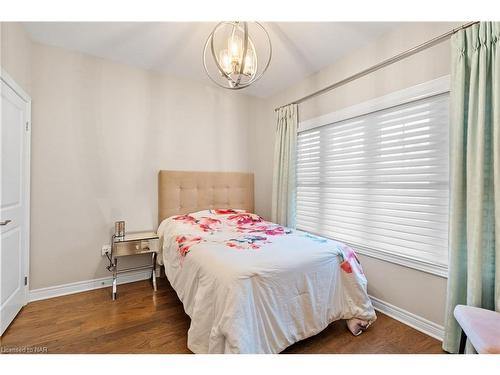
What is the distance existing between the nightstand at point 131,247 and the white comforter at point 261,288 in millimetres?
547

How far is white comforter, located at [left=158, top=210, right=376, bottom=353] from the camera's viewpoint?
1.36 meters

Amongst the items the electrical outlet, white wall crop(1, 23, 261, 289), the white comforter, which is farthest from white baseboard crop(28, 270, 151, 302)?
the white comforter

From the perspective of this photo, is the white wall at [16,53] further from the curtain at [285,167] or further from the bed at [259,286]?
the curtain at [285,167]

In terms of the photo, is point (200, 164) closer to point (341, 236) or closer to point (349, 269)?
point (341, 236)

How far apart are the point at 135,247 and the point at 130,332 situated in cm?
89

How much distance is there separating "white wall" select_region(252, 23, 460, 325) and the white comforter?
46 centimetres

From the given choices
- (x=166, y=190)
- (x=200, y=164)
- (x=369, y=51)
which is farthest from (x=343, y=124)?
(x=166, y=190)

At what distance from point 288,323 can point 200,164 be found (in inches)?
94.2

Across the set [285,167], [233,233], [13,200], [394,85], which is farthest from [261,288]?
[13,200]

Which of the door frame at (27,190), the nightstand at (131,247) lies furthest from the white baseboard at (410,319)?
the door frame at (27,190)

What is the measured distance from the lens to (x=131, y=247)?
2.54 meters

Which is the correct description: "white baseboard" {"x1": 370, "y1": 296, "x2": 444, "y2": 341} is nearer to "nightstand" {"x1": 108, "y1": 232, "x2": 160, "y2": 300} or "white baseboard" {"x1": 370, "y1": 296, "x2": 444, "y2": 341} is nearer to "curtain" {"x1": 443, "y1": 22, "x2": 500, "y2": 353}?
"curtain" {"x1": 443, "y1": 22, "x2": 500, "y2": 353}

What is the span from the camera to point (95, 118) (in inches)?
Result: 104

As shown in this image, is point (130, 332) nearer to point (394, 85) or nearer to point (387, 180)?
point (387, 180)
